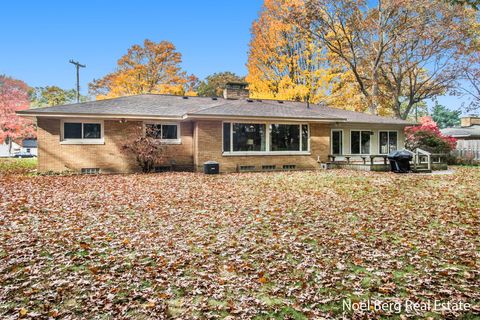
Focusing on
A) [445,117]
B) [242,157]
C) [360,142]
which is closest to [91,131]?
[242,157]

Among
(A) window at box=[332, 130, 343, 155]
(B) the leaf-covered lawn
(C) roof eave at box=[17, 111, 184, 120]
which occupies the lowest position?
(B) the leaf-covered lawn

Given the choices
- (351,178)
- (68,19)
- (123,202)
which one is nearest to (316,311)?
(123,202)

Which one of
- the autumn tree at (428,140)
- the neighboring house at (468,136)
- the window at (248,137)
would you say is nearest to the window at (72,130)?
the window at (248,137)

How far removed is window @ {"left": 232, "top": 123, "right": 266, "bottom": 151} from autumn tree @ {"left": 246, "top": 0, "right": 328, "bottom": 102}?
11493 millimetres

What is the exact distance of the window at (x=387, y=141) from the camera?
21.4 m

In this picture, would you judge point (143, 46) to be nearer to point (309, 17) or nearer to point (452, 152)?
point (309, 17)

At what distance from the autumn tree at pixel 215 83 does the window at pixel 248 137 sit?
2624 centimetres

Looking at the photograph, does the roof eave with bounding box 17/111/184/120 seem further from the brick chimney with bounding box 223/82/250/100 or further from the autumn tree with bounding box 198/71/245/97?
the autumn tree with bounding box 198/71/245/97

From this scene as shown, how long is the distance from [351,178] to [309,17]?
16.1 metres

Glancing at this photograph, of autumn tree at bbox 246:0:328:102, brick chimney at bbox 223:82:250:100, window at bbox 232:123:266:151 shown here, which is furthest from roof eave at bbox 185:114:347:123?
autumn tree at bbox 246:0:328:102

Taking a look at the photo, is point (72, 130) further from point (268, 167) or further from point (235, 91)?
point (235, 91)

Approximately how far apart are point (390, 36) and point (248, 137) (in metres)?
16.7

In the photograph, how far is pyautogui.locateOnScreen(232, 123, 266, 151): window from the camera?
54.6 feet

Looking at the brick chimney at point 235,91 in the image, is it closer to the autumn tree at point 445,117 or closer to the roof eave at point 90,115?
the roof eave at point 90,115
